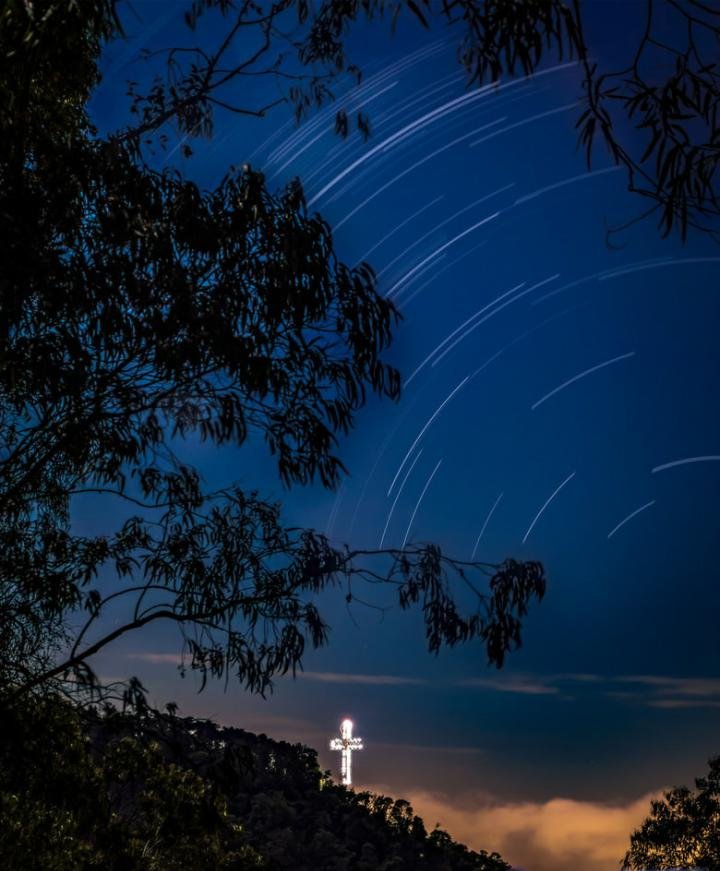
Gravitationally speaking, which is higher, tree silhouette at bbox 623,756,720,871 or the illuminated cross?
the illuminated cross

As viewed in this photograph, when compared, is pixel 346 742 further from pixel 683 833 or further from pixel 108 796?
pixel 108 796

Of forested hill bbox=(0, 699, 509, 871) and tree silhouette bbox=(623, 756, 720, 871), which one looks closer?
forested hill bbox=(0, 699, 509, 871)

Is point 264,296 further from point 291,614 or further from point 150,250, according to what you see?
point 291,614

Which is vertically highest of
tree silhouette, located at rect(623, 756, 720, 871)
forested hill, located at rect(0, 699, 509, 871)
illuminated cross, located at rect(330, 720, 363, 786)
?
illuminated cross, located at rect(330, 720, 363, 786)

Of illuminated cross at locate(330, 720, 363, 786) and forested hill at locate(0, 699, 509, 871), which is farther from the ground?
illuminated cross at locate(330, 720, 363, 786)

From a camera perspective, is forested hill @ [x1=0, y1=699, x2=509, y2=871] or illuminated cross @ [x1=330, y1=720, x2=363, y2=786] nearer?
forested hill @ [x1=0, y1=699, x2=509, y2=871]

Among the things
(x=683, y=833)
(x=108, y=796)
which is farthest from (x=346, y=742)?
(x=108, y=796)

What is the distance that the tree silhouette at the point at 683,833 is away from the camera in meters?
22.3

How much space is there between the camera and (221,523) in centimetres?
890

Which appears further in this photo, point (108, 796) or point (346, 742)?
point (346, 742)

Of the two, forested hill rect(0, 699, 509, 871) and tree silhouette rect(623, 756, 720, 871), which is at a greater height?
tree silhouette rect(623, 756, 720, 871)

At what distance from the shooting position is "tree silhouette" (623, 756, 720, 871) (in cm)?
2228

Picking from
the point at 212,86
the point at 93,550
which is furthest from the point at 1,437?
the point at 212,86

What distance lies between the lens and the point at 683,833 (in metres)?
22.7
